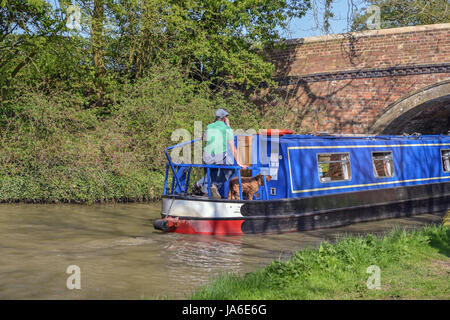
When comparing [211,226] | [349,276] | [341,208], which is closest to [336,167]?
[341,208]

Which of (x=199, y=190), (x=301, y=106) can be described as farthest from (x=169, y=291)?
(x=301, y=106)

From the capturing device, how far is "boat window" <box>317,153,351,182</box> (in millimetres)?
9883

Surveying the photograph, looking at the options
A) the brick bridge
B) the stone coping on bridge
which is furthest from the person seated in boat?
the stone coping on bridge

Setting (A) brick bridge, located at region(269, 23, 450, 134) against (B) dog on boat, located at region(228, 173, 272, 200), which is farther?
(A) brick bridge, located at region(269, 23, 450, 134)

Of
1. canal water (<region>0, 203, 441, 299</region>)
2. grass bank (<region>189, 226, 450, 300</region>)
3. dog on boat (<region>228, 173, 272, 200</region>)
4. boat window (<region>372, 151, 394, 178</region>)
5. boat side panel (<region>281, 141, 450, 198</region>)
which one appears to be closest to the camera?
grass bank (<region>189, 226, 450, 300</region>)

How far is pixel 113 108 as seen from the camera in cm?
1407

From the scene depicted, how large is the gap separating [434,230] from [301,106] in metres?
9.90

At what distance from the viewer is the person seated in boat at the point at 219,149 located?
7.90m

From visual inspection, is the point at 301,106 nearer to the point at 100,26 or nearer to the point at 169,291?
the point at 100,26

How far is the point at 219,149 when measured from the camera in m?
8.03

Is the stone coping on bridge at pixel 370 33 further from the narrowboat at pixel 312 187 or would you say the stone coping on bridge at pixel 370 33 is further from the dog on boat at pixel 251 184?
the dog on boat at pixel 251 184

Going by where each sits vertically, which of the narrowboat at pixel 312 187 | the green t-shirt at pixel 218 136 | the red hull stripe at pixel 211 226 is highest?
the green t-shirt at pixel 218 136

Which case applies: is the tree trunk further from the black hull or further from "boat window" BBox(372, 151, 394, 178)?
the black hull

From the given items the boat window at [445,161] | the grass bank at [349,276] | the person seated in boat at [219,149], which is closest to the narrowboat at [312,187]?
the person seated in boat at [219,149]
